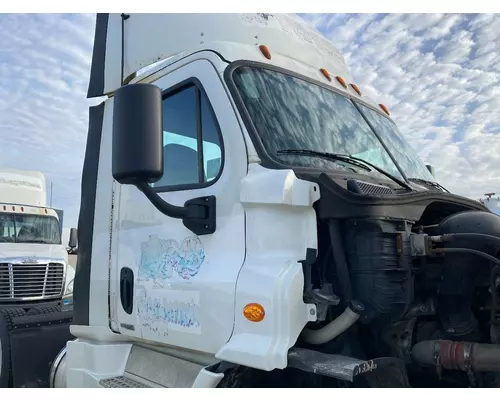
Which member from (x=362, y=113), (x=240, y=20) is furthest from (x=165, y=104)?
(x=362, y=113)

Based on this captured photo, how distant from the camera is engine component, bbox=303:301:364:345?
234 centimetres

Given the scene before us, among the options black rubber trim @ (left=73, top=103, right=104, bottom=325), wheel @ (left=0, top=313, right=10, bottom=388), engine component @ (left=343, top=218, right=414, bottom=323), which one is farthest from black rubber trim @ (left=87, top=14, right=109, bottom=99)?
wheel @ (left=0, top=313, right=10, bottom=388)

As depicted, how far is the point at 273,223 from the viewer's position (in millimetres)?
2488

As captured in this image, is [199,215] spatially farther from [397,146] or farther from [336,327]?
[397,146]

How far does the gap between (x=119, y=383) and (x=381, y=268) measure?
5.99 ft

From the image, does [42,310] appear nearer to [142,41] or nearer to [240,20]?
[142,41]

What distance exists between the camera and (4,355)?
4492mm

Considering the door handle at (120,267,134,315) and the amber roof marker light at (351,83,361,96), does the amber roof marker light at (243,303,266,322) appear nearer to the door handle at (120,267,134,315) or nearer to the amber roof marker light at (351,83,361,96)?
the door handle at (120,267,134,315)

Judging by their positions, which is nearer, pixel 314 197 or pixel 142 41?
pixel 314 197

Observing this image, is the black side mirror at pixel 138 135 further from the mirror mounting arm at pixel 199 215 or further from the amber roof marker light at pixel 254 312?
the amber roof marker light at pixel 254 312

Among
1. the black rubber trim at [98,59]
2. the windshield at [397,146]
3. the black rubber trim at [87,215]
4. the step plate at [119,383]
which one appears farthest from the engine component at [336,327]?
the black rubber trim at [98,59]

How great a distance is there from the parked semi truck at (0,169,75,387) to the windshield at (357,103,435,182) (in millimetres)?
3323

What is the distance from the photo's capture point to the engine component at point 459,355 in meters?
2.31

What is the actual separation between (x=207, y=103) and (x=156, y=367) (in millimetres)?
1632
